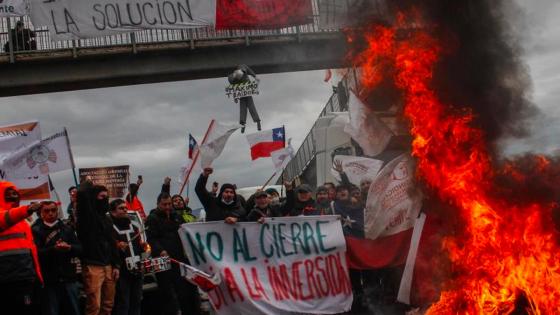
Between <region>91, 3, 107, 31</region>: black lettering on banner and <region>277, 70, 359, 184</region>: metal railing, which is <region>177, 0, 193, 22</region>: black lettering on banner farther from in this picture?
<region>277, 70, 359, 184</region>: metal railing

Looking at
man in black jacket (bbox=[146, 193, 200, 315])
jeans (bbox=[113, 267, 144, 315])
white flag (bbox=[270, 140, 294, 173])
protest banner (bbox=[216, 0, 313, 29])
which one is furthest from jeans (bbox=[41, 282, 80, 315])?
protest banner (bbox=[216, 0, 313, 29])

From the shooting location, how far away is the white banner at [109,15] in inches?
587

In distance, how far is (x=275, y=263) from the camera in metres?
7.63

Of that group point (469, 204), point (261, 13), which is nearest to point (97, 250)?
point (469, 204)

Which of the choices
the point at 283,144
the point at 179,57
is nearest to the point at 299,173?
the point at 179,57

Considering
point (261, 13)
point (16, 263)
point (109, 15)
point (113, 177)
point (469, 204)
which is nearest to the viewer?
point (16, 263)

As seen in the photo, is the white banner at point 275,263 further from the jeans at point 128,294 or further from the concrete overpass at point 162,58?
the concrete overpass at point 162,58

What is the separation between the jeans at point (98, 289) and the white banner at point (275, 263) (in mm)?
993

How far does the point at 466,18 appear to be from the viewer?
7.69 m

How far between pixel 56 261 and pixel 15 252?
1.96 ft

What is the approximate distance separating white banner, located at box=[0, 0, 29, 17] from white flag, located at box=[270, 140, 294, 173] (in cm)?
733

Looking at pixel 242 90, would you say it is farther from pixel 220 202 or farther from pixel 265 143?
pixel 220 202

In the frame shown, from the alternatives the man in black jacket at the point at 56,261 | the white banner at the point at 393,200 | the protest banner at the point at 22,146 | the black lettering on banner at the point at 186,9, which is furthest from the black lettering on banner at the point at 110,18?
the white banner at the point at 393,200

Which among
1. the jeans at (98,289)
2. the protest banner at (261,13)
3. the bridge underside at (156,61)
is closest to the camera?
the jeans at (98,289)
